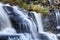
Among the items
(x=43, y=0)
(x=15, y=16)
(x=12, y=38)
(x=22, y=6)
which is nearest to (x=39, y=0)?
(x=43, y=0)

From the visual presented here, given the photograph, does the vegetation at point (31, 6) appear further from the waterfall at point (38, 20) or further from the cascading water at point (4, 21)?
the cascading water at point (4, 21)

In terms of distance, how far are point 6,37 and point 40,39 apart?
114 inches

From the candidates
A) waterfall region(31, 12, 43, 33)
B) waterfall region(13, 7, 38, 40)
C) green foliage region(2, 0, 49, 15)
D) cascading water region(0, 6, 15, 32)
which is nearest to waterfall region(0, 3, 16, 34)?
cascading water region(0, 6, 15, 32)

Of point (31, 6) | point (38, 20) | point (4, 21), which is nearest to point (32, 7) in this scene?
point (31, 6)

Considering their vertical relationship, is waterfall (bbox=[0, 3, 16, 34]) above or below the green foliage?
below

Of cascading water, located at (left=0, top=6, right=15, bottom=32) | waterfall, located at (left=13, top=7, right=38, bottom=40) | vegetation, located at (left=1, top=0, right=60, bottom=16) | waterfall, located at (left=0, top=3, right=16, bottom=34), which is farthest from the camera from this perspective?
vegetation, located at (left=1, top=0, right=60, bottom=16)

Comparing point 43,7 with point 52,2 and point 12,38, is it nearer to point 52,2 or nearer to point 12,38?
point 52,2

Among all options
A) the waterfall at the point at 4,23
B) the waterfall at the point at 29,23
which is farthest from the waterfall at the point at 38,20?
the waterfall at the point at 4,23

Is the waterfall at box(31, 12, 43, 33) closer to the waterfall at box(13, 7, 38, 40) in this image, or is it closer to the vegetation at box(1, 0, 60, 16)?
the vegetation at box(1, 0, 60, 16)

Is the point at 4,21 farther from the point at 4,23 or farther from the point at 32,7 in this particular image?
the point at 32,7

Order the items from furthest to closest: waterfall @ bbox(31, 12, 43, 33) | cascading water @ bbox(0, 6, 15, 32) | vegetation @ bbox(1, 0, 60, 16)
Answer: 1. vegetation @ bbox(1, 0, 60, 16)
2. waterfall @ bbox(31, 12, 43, 33)
3. cascading water @ bbox(0, 6, 15, 32)

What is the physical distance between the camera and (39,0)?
16.0 meters

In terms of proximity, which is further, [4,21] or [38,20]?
[38,20]

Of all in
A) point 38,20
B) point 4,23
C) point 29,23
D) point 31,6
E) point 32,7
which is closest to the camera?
point 4,23
